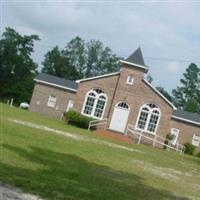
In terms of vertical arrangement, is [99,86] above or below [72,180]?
above

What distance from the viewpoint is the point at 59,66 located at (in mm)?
88688

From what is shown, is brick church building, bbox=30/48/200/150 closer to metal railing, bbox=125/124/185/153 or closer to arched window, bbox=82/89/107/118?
arched window, bbox=82/89/107/118

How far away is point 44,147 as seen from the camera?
59.1 feet

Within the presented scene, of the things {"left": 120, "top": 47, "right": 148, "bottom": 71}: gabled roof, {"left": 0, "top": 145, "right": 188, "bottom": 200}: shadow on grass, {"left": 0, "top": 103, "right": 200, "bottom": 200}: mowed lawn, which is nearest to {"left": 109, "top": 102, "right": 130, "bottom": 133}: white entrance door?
{"left": 120, "top": 47, "right": 148, "bottom": 71}: gabled roof

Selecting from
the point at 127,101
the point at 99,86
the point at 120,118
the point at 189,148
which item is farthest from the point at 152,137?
the point at 189,148

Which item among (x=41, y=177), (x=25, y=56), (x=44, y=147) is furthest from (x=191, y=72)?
(x=41, y=177)

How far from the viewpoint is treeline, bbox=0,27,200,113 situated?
73312mm

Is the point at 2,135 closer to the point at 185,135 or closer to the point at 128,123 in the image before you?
the point at 128,123

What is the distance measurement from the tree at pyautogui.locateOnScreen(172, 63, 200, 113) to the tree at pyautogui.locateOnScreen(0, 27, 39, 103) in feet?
94.0

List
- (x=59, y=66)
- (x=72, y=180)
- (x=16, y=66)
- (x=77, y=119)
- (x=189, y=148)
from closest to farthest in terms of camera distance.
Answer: (x=72, y=180)
(x=77, y=119)
(x=189, y=148)
(x=16, y=66)
(x=59, y=66)

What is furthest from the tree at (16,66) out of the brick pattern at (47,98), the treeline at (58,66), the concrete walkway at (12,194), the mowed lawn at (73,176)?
the concrete walkway at (12,194)

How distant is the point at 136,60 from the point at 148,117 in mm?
5113

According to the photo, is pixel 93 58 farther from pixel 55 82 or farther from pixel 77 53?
pixel 55 82

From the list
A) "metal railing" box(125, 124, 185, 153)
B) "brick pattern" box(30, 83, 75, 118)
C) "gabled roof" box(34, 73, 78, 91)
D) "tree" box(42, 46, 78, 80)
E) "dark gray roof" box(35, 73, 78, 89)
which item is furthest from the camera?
"tree" box(42, 46, 78, 80)
